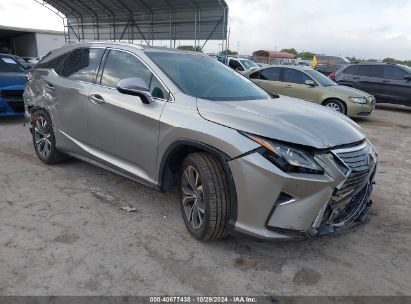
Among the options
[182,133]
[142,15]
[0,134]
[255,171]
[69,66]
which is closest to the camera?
[255,171]

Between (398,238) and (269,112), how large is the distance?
176 cm

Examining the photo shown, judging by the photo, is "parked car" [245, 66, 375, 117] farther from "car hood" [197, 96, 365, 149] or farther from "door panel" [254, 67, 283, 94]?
"car hood" [197, 96, 365, 149]

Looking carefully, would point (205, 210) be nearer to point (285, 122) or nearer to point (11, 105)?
point (285, 122)

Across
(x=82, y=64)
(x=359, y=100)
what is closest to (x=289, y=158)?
(x=82, y=64)

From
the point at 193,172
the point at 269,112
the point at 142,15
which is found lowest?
the point at 193,172

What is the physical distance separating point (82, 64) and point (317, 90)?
7.24 m

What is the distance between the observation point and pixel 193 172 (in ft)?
10.3

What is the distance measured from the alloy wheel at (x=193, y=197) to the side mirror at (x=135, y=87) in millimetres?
794

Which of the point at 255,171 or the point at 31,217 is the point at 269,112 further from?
the point at 31,217

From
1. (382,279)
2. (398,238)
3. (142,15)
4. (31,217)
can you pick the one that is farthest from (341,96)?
(142,15)

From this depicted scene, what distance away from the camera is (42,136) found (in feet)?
16.4

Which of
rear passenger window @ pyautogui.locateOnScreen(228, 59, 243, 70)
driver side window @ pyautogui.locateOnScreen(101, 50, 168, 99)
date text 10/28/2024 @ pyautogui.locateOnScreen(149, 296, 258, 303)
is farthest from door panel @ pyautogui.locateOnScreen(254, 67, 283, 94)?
date text 10/28/2024 @ pyautogui.locateOnScreen(149, 296, 258, 303)

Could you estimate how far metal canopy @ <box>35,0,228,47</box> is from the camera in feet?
56.2

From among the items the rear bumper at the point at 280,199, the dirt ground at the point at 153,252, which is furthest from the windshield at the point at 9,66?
the rear bumper at the point at 280,199
